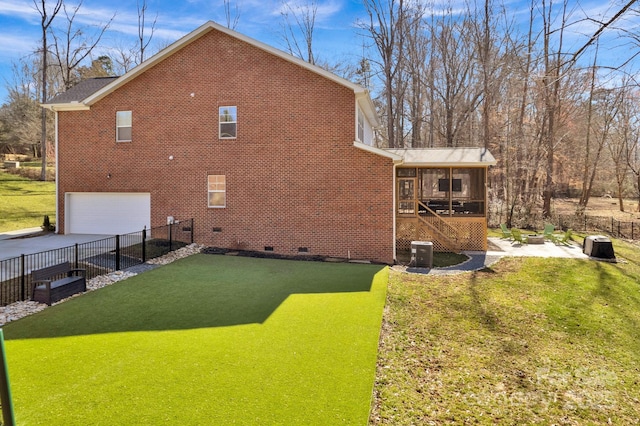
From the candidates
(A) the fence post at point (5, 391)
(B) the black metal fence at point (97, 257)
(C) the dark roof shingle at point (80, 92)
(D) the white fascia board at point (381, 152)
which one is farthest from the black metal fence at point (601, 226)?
(A) the fence post at point (5, 391)

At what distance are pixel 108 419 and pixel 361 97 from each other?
12760 millimetres

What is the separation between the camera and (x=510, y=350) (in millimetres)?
6934

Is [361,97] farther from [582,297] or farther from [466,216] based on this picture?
[582,297]

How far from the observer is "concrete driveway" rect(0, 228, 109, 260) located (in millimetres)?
12750

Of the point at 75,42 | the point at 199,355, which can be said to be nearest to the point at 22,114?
the point at 75,42

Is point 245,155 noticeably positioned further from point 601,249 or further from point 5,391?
point 601,249

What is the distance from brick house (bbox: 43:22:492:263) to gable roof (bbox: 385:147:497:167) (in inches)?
71.7

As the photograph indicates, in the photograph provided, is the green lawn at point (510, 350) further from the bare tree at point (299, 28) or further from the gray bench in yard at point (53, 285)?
the bare tree at point (299, 28)

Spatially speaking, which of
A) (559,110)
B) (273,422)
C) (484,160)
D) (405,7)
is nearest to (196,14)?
(405,7)

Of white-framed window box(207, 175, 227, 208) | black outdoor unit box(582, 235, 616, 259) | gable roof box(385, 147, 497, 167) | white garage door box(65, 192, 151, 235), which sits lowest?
black outdoor unit box(582, 235, 616, 259)

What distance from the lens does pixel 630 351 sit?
7.21 m

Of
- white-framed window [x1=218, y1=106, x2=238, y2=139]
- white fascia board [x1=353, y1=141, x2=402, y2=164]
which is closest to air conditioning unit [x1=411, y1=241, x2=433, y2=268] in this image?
white fascia board [x1=353, y1=141, x2=402, y2=164]

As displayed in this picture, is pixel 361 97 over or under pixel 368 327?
over

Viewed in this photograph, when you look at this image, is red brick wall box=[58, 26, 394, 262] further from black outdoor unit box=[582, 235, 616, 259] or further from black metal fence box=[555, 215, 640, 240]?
black metal fence box=[555, 215, 640, 240]
